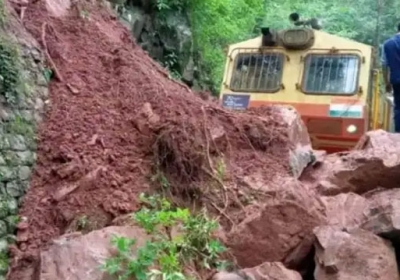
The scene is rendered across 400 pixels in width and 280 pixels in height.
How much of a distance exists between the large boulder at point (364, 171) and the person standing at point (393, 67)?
3.15 feet

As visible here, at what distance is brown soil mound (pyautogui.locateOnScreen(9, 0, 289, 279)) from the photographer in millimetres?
4574

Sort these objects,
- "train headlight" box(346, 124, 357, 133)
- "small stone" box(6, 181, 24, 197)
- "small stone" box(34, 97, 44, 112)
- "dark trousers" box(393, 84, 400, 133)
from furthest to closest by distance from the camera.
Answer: "train headlight" box(346, 124, 357, 133), "dark trousers" box(393, 84, 400, 133), "small stone" box(34, 97, 44, 112), "small stone" box(6, 181, 24, 197)

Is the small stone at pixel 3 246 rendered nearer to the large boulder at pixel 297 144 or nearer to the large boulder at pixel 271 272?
the large boulder at pixel 271 272

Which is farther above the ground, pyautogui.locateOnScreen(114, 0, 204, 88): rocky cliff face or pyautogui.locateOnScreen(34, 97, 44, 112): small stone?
pyautogui.locateOnScreen(114, 0, 204, 88): rocky cliff face

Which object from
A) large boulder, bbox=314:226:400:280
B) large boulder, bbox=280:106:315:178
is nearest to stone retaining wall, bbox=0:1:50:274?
large boulder, bbox=314:226:400:280

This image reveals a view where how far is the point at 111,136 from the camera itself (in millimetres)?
5152

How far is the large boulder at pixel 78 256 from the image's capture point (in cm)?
389

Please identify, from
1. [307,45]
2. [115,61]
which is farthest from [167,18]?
[115,61]

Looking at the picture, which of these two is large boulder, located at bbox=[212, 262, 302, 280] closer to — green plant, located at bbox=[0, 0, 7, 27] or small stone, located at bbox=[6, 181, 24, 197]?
small stone, located at bbox=[6, 181, 24, 197]

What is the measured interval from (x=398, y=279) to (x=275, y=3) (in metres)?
15.1

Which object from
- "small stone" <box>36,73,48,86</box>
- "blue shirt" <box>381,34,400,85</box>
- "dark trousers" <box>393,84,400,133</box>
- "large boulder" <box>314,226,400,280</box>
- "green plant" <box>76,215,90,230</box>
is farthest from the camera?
"dark trousers" <box>393,84,400,133</box>

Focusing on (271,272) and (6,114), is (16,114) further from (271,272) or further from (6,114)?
(271,272)

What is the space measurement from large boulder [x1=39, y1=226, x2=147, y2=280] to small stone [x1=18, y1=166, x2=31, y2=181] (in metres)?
0.69

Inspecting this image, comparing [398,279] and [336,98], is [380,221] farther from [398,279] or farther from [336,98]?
[336,98]
